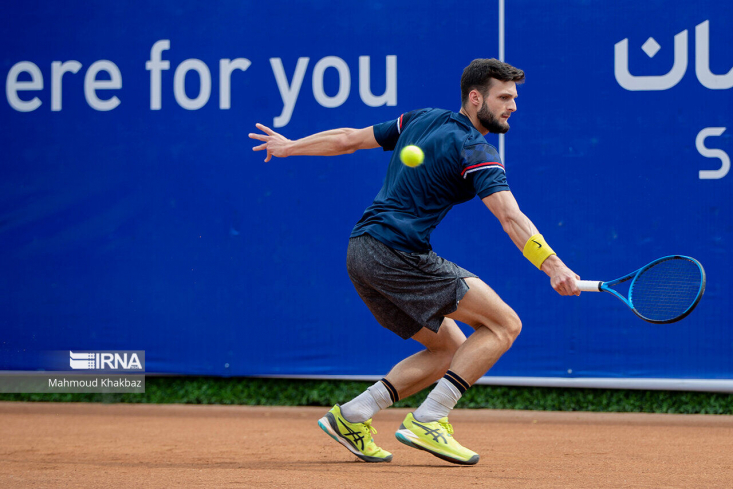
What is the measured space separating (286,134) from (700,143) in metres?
2.22

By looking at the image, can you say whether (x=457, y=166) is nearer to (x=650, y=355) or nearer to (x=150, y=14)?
(x=650, y=355)

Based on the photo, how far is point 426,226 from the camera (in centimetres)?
309

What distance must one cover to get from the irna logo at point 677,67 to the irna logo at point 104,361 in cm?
312

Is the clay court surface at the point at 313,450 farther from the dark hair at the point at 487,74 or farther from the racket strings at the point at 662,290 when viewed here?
the dark hair at the point at 487,74

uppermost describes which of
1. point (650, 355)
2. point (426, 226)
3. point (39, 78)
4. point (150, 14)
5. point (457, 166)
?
point (150, 14)

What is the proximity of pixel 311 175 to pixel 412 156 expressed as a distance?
1.79 m

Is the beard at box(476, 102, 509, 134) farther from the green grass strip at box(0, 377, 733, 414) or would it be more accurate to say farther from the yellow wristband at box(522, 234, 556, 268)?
the green grass strip at box(0, 377, 733, 414)

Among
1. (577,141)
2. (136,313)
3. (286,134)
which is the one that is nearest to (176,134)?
(286,134)

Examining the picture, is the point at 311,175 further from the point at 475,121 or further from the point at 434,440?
the point at 434,440

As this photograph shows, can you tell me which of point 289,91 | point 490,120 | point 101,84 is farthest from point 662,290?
point 101,84

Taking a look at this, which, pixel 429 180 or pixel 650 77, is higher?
pixel 650 77

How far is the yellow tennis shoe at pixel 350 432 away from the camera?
323 cm

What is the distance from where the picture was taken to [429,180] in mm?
3053

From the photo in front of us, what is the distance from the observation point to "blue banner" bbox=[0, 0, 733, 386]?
4504 millimetres
